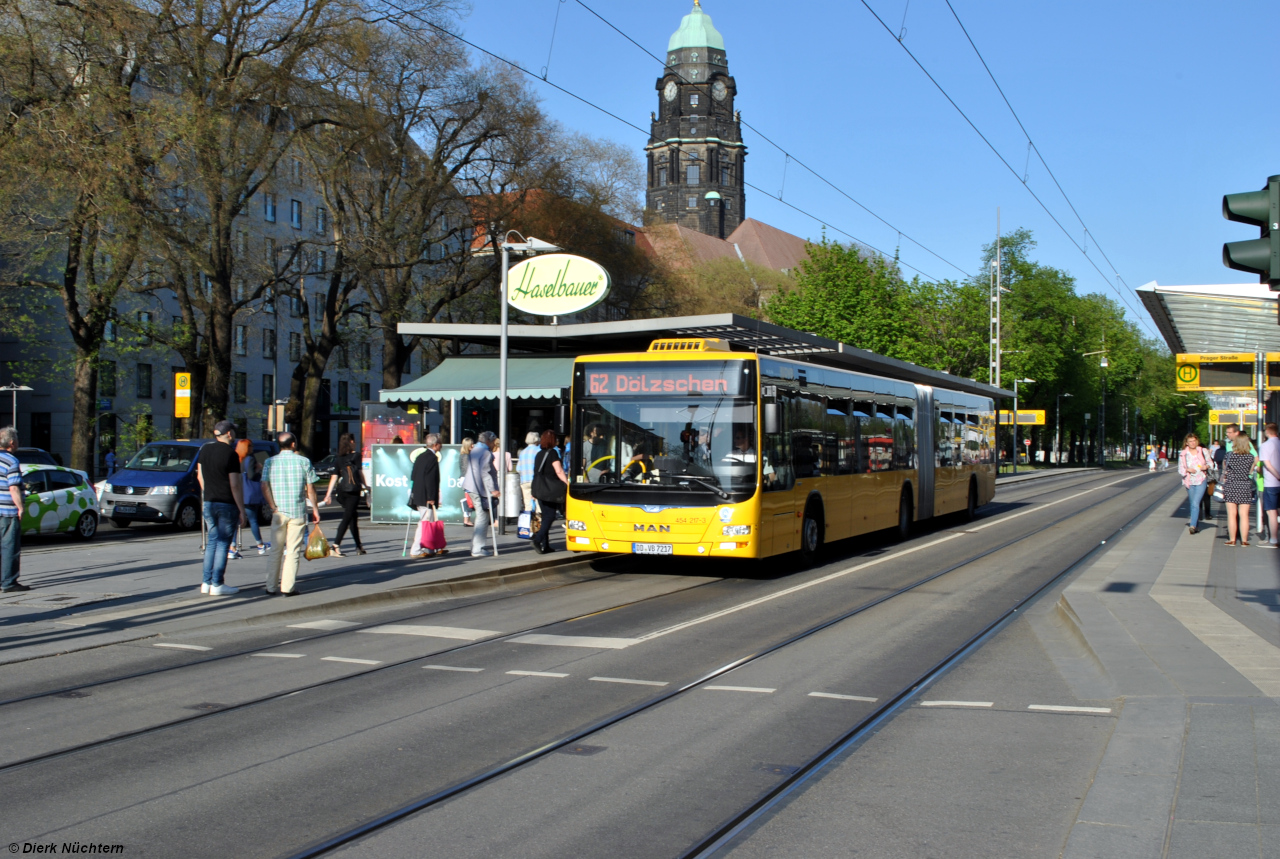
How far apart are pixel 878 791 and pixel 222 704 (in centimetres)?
409

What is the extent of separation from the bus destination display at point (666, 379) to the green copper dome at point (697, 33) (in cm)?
10944

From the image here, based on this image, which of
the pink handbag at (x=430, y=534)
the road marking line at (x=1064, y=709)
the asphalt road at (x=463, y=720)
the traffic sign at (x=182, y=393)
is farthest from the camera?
the traffic sign at (x=182, y=393)

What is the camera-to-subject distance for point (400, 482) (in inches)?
825

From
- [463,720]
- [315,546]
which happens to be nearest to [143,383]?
[315,546]

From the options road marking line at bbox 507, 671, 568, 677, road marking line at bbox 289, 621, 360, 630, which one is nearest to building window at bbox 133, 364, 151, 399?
road marking line at bbox 289, 621, 360, 630

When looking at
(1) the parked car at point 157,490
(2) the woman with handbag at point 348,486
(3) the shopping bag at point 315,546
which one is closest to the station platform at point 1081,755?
(3) the shopping bag at point 315,546

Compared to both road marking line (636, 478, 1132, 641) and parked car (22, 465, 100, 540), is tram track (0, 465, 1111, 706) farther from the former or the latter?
parked car (22, 465, 100, 540)

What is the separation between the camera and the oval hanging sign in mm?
23375

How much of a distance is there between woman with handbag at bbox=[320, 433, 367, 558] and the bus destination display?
3.96m

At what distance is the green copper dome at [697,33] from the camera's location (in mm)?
117438

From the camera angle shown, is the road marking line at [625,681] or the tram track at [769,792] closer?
the tram track at [769,792]

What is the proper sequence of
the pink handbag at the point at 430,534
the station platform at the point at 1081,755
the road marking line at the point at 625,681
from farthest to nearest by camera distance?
the pink handbag at the point at 430,534 < the road marking line at the point at 625,681 < the station platform at the point at 1081,755

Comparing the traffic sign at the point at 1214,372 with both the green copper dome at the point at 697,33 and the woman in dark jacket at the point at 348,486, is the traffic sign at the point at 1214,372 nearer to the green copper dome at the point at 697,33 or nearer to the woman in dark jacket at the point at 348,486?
the woman in dark jacket at the point at 348,486

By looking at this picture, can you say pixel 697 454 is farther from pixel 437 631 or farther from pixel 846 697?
pixel 846 697
